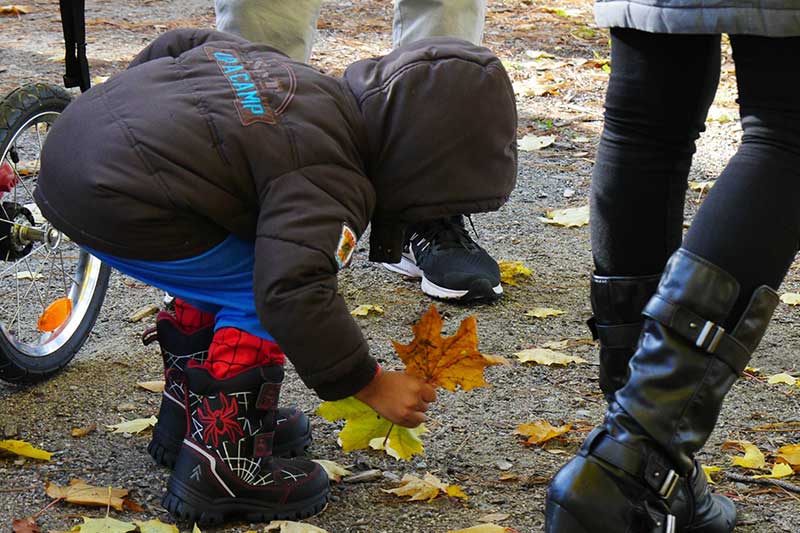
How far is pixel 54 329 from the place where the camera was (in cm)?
268

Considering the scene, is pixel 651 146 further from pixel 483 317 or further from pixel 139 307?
pixel 139 307

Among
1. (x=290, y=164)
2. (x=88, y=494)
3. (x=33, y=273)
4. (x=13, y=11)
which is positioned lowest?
(x=13, y=11)

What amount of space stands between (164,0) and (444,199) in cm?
585

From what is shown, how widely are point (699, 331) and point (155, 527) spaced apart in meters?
0.97

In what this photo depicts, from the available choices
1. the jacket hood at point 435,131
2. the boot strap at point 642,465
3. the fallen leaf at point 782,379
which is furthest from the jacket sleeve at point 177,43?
the fallen leaf at point 782,379

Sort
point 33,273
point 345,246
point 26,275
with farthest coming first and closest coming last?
point 26,275 → point 33,273 → point 345,246

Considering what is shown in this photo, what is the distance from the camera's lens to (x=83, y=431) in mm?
2363

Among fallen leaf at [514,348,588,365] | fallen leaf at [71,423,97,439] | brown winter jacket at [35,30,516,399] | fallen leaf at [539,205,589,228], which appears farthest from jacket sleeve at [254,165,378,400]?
fallen leaf at [539,205,589,228]

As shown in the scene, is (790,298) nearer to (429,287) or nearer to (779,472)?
(429,287)

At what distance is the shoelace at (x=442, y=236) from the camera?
3260mm

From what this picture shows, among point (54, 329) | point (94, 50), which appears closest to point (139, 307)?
point (54, 329)

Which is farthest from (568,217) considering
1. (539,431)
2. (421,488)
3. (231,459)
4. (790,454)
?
(231,459)

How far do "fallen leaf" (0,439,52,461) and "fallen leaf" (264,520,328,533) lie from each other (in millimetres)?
525

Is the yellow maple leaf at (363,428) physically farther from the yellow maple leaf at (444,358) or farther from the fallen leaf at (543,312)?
the fallen leaf at (543,312)
